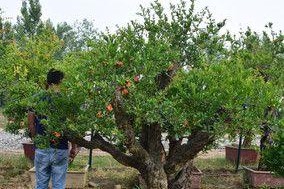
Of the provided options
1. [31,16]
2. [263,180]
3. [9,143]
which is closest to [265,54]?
[263,180]

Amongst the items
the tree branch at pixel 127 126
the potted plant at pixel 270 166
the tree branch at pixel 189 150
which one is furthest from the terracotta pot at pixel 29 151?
the tree branch at pixel 127 126

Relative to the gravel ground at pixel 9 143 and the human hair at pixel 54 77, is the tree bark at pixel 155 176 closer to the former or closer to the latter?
the human hair at pixel 54 77

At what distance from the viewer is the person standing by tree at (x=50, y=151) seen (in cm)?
593

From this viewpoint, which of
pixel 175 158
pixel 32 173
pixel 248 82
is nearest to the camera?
pixel 248 82

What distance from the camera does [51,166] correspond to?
20.4 ft

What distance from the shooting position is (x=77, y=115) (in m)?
5.47

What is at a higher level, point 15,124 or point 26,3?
point 26,3

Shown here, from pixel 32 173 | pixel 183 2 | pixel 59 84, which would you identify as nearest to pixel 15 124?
pixel 32 173

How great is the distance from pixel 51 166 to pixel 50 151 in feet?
0.84

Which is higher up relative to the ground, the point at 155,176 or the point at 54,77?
the point at 54,77

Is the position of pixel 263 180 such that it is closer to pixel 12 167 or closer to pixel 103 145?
pixel 103 145

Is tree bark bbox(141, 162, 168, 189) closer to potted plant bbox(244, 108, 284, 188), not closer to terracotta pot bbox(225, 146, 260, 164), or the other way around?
potted plant bbox(244, 108, 284, 188)

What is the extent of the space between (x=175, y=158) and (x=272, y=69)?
13.7 ft

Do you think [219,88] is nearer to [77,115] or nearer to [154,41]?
[154,41]
